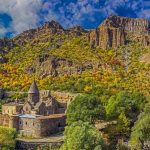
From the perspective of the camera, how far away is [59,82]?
124 m

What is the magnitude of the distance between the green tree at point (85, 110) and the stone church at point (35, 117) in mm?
4469

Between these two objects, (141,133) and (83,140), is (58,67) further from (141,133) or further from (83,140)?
(83,140)

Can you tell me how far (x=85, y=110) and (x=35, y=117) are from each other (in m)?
9.78

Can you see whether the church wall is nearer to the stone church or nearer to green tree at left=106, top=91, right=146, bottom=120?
the stone church

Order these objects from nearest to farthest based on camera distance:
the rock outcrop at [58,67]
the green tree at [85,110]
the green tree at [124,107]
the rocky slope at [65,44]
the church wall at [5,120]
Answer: the green tree at [85,110], the green tree at [124,107], the church wall at [5,120], the rock outcrop at [58,67], the rocky slope at [65,44]

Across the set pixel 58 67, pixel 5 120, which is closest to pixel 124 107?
pixel 5 120

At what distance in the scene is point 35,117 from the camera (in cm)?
7606

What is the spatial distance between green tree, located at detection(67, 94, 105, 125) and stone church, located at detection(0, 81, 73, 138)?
4.47 meters

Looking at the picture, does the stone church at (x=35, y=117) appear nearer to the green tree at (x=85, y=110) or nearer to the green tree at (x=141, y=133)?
the green tree at (x=85, y=110)

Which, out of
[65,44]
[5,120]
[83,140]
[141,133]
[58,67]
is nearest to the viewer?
[83,140]

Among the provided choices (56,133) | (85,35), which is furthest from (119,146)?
(85,35)

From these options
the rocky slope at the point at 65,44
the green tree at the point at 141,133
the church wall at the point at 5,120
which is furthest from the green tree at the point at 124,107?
the rocky slope at the point at 65,44

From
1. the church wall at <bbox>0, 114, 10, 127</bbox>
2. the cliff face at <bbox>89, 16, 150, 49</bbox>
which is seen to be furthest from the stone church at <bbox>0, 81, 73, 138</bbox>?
the cliff face at <bbox>89, 16, 150, 49</bbox>

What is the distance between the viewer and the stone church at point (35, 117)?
244 ft
